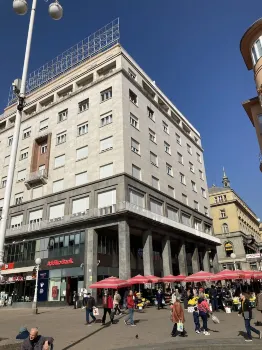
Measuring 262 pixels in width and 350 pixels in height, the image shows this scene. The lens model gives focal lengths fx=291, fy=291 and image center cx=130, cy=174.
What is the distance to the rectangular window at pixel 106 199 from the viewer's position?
34.1 m

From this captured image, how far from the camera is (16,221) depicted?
4247cm

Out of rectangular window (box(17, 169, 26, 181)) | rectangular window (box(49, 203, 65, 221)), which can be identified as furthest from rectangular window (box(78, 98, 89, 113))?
rectangular window (box(49, 203, 65, 221))

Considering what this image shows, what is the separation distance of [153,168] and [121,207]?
10850 mm

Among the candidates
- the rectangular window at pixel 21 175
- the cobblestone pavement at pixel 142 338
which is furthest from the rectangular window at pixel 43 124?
the cobblestone pavement at pixel 142 338

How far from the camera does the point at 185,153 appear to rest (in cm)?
5369

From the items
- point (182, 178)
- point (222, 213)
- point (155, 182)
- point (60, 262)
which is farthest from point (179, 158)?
point (222, 213)

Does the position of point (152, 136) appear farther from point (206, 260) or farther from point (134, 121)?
point (206, 260)

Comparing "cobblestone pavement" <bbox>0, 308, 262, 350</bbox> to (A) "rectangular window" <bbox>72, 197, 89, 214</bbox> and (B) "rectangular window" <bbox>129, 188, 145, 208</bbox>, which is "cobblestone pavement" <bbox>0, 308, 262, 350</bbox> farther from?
(A) "rectangular window" <bbox>72, 197, 89, 214</bbox>

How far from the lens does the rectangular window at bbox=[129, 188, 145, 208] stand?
115 ft

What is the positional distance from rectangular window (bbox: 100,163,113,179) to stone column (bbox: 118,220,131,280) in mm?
6495

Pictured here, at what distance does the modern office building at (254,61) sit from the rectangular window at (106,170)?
1684 cm

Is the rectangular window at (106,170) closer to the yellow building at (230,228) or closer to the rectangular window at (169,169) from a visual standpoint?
the rectangular window at (169,169)

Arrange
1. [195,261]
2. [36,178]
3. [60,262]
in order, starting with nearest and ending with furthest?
[60,262], [36,178], [195,261]

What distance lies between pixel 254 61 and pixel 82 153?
23.2m
